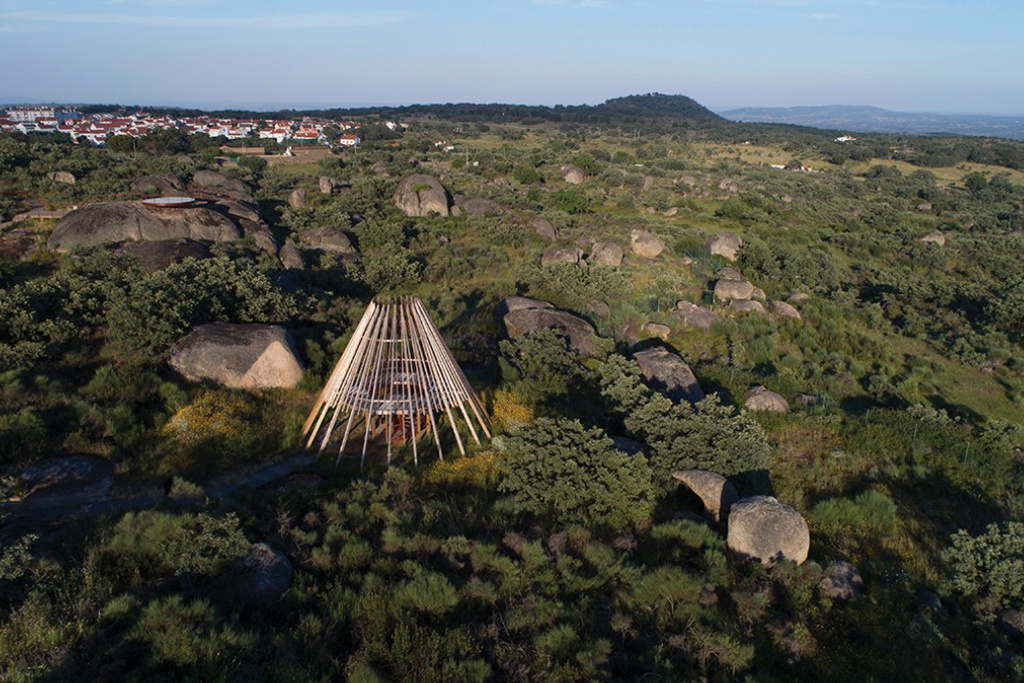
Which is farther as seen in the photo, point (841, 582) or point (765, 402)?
point (765, 402)

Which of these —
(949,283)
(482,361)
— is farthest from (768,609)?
(949,283)

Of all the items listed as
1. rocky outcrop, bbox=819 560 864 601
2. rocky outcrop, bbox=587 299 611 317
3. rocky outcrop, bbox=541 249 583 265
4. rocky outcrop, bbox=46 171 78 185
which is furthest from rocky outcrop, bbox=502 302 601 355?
rocky outcrop, bbox=46 171 78 185

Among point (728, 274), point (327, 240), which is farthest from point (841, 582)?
point (327, 240)

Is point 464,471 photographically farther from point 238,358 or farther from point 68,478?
point 68,478

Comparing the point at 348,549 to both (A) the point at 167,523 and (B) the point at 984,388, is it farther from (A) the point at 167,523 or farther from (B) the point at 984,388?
(B) the point at 984,388

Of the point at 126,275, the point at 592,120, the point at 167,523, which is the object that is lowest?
the point at 167,523
